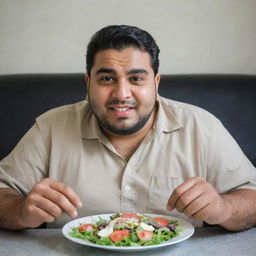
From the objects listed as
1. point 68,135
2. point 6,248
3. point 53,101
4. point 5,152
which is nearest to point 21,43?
point 53,101

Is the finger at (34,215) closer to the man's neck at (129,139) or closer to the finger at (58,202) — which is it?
the finger at (58,202)

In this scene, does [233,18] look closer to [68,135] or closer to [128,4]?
[128,4]

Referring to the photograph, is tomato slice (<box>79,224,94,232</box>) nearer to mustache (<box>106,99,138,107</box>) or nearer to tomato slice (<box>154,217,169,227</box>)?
tomato slice (<box>154,217,169,227</box>)

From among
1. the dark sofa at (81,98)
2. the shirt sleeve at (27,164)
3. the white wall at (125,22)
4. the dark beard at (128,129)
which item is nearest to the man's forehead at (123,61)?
the dark beard at (128,129)

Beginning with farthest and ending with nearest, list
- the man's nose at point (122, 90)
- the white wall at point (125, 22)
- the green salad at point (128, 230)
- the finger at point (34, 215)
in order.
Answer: the white wall at point (125, 22) → the man's nose at point (122, 90) → the finger at point (34, 215) → the green salad at point (128, 230)

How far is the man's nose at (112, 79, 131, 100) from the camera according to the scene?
1.64m

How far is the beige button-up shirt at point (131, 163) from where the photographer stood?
5.50ft

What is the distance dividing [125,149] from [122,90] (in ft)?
0.76

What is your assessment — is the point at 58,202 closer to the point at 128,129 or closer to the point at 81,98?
the point at 128,129

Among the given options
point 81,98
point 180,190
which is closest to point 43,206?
point 180,190

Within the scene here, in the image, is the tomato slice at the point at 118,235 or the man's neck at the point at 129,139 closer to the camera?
the tomato slice at the point at 118,235

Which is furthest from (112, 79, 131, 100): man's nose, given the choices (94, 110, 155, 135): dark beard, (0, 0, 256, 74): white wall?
(0, 0, 256, 74): white wall

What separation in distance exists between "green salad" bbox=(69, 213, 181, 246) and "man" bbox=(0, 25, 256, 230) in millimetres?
285

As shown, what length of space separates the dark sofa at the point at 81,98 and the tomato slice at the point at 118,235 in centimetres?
93
